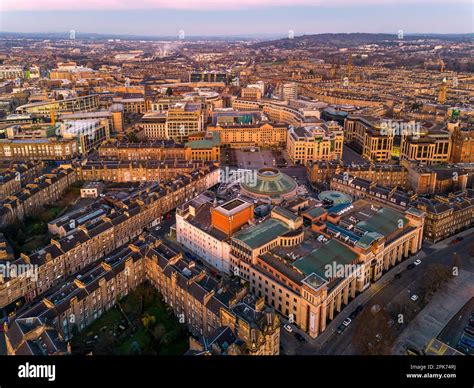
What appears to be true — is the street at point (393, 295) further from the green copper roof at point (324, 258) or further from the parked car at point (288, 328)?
the green copper roof at point (324, 258)

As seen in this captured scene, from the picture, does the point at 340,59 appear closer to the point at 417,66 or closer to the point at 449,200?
the point at 417,66

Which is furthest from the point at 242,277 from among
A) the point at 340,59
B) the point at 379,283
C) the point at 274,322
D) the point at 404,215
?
the point at 340,59

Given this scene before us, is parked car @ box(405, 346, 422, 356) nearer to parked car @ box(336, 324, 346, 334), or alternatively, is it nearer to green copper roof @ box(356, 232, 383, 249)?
parked car @ box(336, 324, 346, 334)

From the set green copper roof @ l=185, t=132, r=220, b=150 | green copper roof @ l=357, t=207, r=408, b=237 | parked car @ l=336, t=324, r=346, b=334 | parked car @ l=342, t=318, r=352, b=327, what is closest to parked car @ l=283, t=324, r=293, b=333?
parked car @ l=336, t=324, r=346, b=334

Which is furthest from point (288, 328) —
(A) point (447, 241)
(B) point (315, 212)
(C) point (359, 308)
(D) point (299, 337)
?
(A) point (447, 241)

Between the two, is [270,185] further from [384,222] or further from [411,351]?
[411,351]
